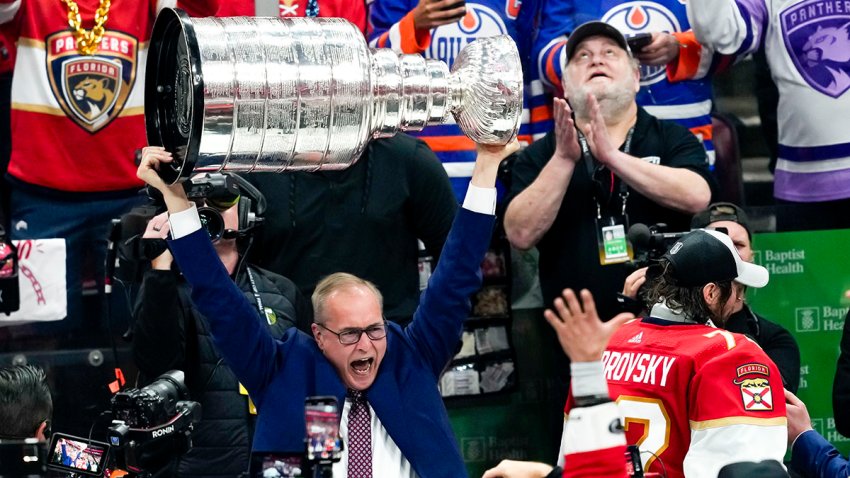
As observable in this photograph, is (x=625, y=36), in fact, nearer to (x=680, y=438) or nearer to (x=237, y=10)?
(x=237, y=10)

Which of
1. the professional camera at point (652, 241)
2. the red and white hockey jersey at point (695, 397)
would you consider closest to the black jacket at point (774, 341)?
the professional camera at point (652, 241)

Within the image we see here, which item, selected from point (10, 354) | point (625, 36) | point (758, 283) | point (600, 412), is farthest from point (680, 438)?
point (10, 354)

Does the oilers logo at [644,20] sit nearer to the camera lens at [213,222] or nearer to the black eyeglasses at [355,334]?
the camera lens at [213,222]

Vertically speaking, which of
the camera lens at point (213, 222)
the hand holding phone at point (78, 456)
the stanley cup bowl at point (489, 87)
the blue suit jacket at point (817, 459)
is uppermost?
the stanley cup bowl at point (489, 87)

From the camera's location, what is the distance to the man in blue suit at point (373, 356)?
4305 millimetres

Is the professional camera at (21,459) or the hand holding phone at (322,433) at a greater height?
the hand holding phone at (322,433)

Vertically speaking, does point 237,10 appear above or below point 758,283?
above

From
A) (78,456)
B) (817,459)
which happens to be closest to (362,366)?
(78,456)

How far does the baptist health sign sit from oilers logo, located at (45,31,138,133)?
3.03m

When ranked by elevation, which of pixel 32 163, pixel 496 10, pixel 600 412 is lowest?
pixel 600 412

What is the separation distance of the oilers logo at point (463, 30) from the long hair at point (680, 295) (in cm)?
211

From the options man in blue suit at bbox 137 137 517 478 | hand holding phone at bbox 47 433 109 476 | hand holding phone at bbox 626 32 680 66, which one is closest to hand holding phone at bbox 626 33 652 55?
hand holding phone at bbox 626 32 680 66

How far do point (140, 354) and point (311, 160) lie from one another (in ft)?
5.42

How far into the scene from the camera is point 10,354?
589 centimetres
